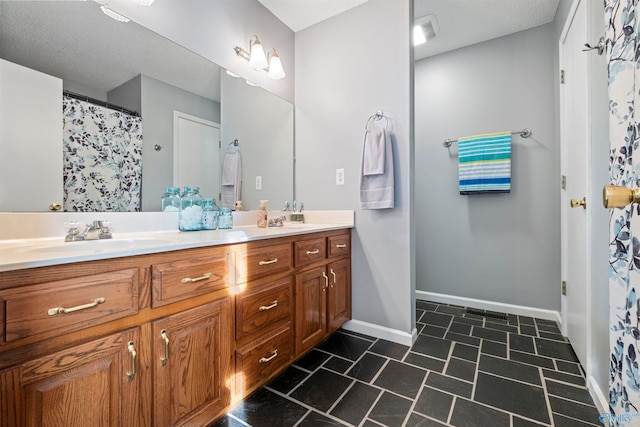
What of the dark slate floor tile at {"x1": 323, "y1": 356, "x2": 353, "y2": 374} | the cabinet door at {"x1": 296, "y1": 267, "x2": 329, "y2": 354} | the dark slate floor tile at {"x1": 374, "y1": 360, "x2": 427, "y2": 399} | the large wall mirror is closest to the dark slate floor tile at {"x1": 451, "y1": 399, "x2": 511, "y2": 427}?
the dark slate floor tile at {"x1": 374, "y1": 360, "x2": 427, "y2": 399}

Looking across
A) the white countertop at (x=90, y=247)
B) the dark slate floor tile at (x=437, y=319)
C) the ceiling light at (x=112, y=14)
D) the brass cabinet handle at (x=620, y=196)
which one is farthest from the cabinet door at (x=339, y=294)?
the ceiling light at (x=112, y=14)

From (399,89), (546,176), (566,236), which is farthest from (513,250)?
(399,89)

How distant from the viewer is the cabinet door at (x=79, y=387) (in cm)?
67

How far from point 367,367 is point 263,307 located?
785 mm

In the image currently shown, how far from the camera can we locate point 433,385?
57.2 inches

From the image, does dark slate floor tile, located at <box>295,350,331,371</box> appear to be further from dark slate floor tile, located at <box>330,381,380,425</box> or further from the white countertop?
the white countertop

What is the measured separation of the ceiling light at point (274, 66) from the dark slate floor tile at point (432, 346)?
2315 millimetres

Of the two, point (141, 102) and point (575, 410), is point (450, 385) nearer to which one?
point (575, 410)

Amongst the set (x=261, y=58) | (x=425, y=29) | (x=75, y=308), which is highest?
(x=425, y=29)

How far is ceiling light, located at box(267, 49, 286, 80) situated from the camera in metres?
2.16

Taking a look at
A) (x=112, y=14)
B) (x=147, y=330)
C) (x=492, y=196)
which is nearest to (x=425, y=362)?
(x=147, y=330)

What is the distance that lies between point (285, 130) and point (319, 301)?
4.90 ft

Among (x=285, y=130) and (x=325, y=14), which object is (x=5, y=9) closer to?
(x=285, y=130)

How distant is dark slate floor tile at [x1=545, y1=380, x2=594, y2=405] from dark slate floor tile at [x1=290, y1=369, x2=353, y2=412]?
106cm
